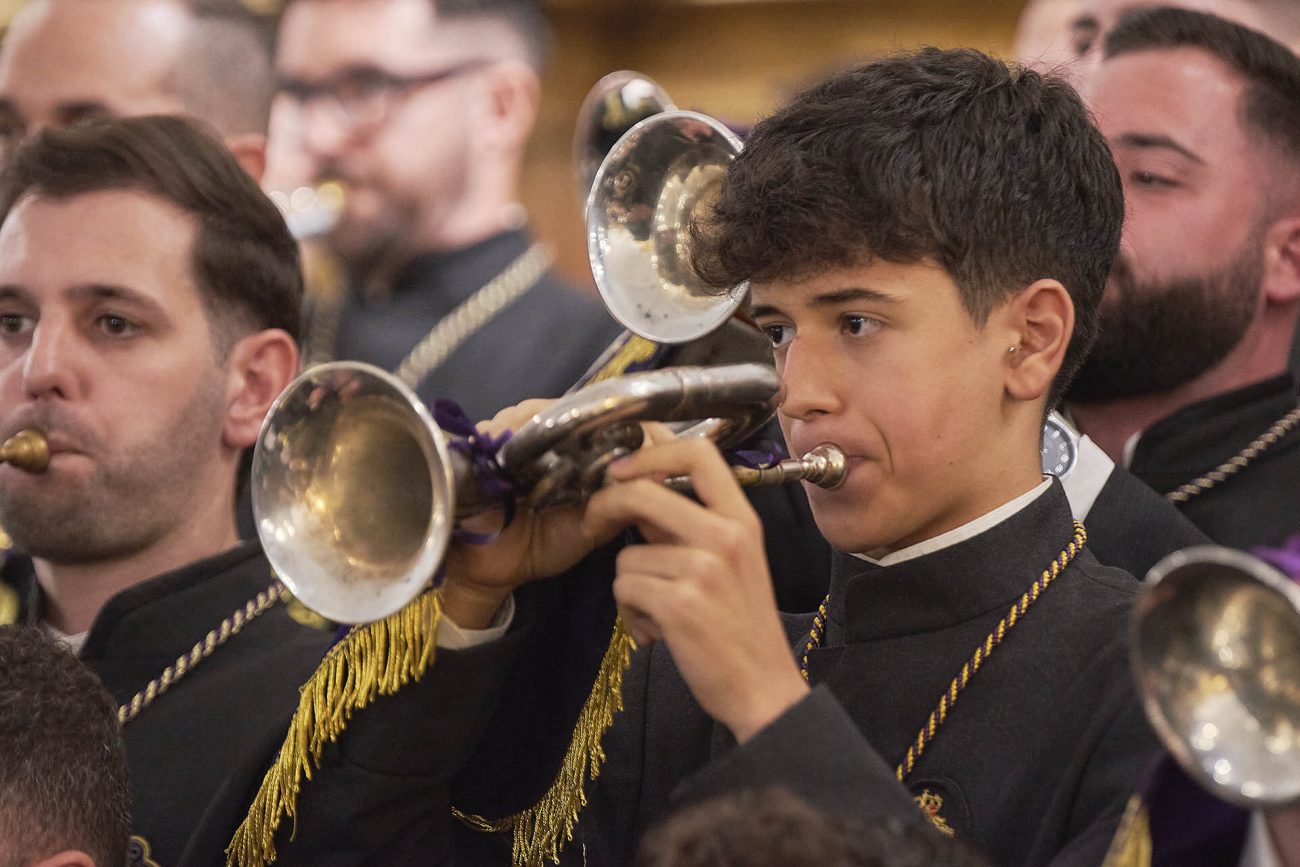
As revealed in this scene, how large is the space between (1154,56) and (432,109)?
2.37 meters

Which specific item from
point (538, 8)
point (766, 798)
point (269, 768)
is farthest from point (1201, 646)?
Result: point (538, 8)

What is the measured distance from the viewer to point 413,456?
2062mm

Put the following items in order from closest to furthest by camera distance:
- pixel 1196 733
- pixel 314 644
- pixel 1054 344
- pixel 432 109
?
pixel 1196 733 < pixel 1054 344 < pixel 314 644 < pixel 432 109

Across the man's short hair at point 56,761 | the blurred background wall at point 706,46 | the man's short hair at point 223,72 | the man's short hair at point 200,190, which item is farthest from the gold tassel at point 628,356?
the blurred background wall at point 706,46

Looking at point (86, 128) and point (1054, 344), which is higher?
point (1054, 344)

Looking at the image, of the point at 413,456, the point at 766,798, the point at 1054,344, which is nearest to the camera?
the point at 766,798

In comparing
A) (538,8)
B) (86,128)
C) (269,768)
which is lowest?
(538,8)

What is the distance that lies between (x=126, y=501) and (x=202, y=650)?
0.26 metres

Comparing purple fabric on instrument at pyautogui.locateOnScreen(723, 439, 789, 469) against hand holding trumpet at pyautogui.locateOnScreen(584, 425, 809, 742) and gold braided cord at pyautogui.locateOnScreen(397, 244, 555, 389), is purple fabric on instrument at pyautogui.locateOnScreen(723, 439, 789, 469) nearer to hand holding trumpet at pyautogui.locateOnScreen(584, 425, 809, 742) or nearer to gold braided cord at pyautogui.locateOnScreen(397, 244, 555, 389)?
hand holding trumpet at pyautogui.locateOnScreen(584, 425, 809, 742)

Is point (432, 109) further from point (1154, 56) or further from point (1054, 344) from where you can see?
point (1054, 344)

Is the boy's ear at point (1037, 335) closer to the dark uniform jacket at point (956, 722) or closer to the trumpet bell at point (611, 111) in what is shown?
the dark uniform jacket at point (956, 722)

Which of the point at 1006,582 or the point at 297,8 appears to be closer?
the point at 1006,582

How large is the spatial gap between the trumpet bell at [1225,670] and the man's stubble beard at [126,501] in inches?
70.0

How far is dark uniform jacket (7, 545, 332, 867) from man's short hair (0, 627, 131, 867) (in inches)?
15.1
